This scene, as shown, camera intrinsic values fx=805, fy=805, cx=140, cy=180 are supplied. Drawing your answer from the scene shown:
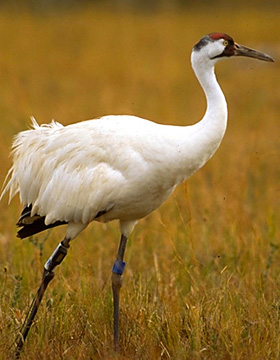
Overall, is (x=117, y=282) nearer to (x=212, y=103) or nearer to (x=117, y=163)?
(x=117, y=163)

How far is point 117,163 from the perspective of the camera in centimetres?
456

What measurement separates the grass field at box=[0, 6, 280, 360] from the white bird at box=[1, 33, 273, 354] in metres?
0.27

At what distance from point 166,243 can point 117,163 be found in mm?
2146

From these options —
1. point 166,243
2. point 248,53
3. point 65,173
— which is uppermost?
point 248,53

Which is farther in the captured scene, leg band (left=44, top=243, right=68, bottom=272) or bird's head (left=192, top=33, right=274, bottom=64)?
leg band (left=44, top=243, right=68, bottom=272)

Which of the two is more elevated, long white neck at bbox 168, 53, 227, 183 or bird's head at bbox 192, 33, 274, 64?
bird's head at bbox 192, 33, 274, 64

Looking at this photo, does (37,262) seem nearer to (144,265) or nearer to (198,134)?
(144,265)

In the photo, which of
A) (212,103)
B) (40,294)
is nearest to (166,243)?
(40,294)

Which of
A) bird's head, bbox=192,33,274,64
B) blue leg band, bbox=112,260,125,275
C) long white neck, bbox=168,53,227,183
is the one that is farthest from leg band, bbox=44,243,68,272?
bird's head, bbox=192,33,274,64

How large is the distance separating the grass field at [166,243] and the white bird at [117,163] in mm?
272

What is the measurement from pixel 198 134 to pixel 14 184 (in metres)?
1.49

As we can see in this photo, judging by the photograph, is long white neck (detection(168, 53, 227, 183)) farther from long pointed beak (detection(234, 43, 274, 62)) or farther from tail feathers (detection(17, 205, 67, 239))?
tail feathers (detection(17, 205, 67, 239))

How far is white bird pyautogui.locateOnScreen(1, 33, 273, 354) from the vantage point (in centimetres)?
450

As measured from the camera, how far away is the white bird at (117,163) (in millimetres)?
4504
